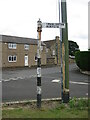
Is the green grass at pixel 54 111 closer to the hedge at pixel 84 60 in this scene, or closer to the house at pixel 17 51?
the hedge at pixel 84 60

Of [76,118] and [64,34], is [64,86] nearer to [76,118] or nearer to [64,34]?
[64,34]

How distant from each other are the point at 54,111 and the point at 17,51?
4218cm

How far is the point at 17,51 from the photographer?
158 feet

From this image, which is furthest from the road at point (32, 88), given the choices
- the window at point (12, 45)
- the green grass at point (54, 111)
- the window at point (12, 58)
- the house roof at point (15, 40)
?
A: the house roof at point (15, 40)

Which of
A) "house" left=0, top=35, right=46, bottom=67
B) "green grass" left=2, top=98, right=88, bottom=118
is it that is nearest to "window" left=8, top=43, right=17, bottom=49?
"house" left=0, top=35, right=46, bottom=67

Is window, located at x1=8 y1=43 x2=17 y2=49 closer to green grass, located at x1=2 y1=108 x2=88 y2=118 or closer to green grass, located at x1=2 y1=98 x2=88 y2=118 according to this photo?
green grass, located at x1=2 y1=98 x2=88 y2=118

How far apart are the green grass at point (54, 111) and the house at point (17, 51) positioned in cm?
3772

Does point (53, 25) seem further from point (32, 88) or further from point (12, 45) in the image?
point (12, 45)

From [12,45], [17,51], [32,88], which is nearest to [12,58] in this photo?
[17,51]

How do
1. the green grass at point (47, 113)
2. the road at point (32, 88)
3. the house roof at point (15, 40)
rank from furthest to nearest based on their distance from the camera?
the house roof at point (15, 40)
the road at point (32, 88)
the green grass at point (47, 113)

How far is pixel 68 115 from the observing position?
6141 millimetres

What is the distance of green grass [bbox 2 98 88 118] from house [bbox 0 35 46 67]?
37716 millimetres

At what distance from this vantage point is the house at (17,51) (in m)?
45.2

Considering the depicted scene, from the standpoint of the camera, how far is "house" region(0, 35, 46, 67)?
4525cm
